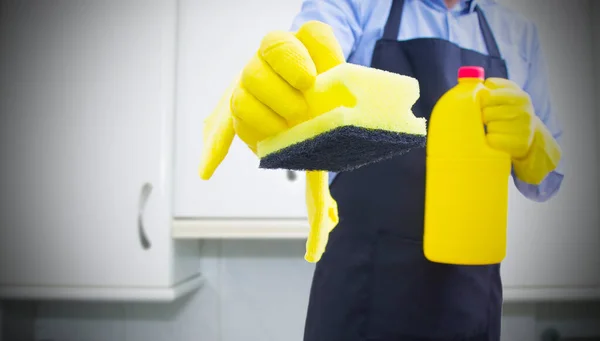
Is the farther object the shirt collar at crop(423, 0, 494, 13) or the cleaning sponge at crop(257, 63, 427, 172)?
the shirt collar at crop(423, 0, 494, 13)

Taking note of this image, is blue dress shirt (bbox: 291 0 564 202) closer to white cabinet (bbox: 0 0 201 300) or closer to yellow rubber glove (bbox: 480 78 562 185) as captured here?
yellow rubber glove (bbox: 480 78 562 185)

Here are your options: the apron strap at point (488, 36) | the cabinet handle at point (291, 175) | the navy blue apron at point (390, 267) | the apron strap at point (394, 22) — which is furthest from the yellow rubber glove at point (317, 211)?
the cabinet handle at point (291, 175)

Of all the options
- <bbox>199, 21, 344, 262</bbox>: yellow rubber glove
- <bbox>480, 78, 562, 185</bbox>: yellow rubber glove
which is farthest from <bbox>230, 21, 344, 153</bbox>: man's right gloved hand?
<bbox>480, 78, 562, 185</bbox>: yellow rubber glove

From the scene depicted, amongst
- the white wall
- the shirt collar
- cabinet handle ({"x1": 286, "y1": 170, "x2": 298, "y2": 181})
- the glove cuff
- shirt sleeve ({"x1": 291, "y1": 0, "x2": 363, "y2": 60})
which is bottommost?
the white wall

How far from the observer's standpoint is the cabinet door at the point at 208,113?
2.93ft

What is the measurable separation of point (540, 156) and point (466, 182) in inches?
5.0

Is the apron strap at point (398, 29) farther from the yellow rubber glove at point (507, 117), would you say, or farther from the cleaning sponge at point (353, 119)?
the cleaning sponge at point (353, 119)

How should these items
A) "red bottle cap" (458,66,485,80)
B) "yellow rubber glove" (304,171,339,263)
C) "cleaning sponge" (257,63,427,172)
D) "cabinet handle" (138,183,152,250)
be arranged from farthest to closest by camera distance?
"cabinet handle" (138,183,152,250)
"red bottle cap" (458,66,485,80)
"yellow rubber glove" (304,171,339,263)
"cleaning sponge" (257,63,427,172)

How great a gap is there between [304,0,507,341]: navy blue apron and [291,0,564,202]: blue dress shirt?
0.04 m

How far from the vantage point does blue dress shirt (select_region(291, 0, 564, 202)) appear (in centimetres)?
48

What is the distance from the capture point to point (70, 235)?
91 cm

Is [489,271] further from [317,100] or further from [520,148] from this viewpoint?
[317,100]

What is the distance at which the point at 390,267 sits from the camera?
0.53 meters

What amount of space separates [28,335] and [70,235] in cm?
49
